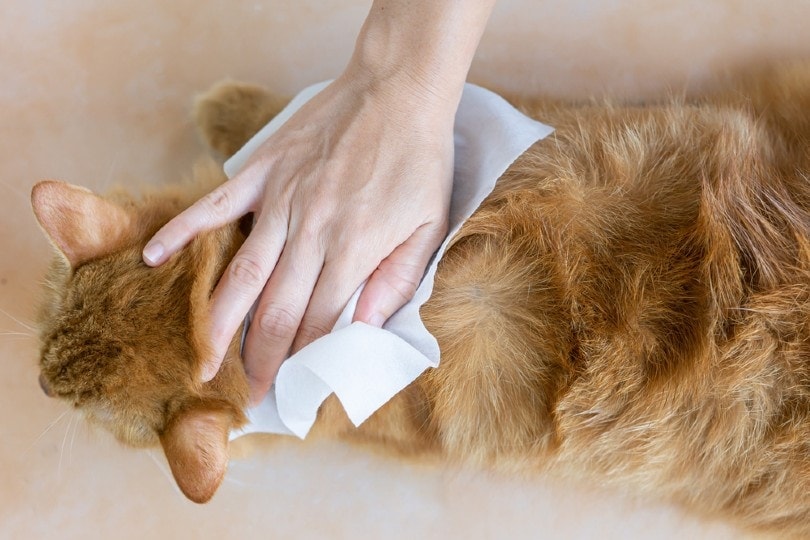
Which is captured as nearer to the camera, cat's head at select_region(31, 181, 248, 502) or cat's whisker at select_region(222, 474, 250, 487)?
cat's head at select_region(31, 181, 248, 502)

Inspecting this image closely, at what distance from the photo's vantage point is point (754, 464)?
0.99m

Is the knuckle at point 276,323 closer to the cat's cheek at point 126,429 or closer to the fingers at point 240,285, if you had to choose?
the fingers at point 240,285

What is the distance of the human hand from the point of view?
0.96 m

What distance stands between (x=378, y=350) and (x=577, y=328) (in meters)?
0.32

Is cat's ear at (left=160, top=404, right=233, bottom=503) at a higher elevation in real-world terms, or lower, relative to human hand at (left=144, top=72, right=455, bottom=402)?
lower

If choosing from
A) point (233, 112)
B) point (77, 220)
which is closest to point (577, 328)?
point (77, 220)

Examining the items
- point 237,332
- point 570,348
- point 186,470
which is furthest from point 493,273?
point 186,470

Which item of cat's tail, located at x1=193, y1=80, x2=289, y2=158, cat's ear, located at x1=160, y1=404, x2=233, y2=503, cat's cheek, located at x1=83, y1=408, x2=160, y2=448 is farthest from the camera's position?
cat's tail, located at x1=193, y1=80, x2=289, y2=158

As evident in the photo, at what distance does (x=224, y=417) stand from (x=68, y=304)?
0.32 m

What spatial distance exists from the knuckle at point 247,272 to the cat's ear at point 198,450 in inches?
7.8

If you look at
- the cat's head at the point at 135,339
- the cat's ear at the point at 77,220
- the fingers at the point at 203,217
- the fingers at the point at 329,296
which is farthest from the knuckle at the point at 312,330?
the cat's ear at the point at 77,220

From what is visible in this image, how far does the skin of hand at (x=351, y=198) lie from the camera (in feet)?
3.16

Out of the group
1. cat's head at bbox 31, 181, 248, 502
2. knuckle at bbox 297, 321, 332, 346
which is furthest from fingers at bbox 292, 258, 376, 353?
cat's head at bbox 31, 181, 248, 502

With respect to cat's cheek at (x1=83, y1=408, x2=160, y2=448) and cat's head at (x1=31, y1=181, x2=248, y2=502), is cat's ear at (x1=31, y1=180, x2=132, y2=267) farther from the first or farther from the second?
cat's cheek at (x1=83, y1=408, x2=160, y2=448)
